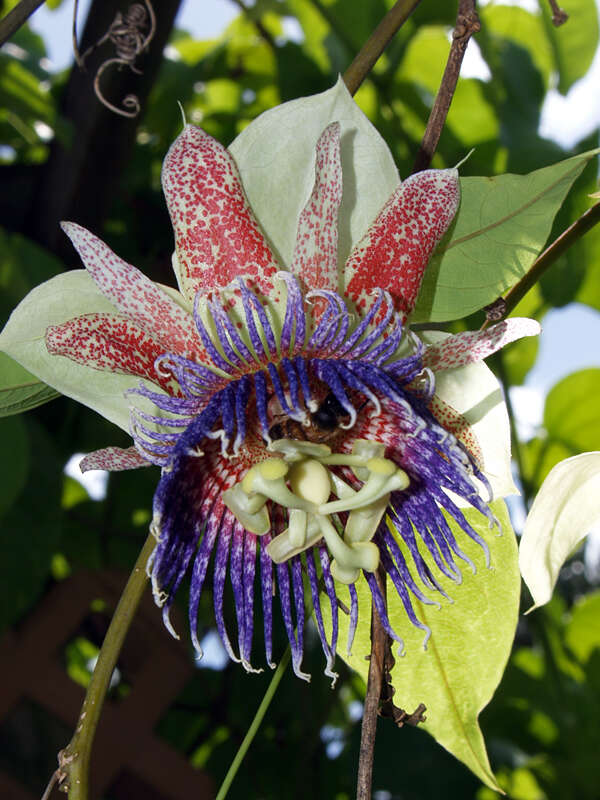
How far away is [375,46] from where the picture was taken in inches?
22.6

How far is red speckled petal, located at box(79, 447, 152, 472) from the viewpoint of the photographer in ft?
1.71

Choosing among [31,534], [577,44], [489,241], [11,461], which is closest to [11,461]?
[11,461]

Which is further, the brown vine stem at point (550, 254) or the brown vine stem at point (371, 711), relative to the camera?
the brown vine stem at point (550, 254)

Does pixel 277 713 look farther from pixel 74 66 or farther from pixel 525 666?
pixel 74 66

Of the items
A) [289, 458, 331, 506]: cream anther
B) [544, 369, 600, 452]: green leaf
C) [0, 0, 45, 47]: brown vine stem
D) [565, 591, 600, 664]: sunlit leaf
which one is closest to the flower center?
[289, 458, 331, 506]: cream anther

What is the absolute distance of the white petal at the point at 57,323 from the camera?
0.53 meters

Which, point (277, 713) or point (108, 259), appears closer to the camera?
point (108, 259)

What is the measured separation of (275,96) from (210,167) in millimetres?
1203

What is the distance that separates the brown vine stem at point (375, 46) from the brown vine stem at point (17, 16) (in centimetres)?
22

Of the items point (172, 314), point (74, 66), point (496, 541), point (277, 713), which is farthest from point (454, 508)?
point (277, 713)

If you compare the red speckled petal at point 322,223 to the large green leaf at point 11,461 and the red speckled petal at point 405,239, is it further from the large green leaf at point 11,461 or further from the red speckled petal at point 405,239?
the large green leaf at point 11,461

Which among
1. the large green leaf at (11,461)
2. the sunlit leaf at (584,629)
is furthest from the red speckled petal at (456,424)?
the sunlit leaf at (584,629)

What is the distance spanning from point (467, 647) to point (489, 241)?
253mm

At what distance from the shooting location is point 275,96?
1633 millimetres
